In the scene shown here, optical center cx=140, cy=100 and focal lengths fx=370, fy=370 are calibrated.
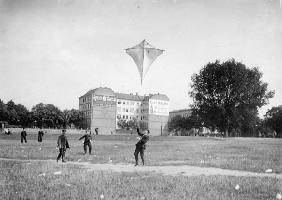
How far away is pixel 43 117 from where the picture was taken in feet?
428

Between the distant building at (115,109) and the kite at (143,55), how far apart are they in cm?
10754

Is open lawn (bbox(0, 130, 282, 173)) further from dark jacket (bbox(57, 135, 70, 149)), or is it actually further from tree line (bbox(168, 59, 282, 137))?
tree line (bbox(168, 59, 282, 137))

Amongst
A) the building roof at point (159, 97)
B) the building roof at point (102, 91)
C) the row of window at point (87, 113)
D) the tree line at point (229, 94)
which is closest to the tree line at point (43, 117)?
the row of window at point (87, 113)

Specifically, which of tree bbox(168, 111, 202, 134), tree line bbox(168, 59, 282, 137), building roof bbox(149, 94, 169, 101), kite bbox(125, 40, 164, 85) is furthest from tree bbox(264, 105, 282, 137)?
kite bbox(125, 40, 164, 85)

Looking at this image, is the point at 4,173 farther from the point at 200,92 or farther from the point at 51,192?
the point at 200,92

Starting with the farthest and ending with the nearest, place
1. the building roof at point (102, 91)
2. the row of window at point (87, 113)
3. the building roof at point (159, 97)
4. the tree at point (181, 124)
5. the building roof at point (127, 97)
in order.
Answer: the building roof at point (159, 97) < the building roof at point (127, 97) < the building roof at point (102, 91) < the row of window at point (87, 113) < the tree at point (181, 124)

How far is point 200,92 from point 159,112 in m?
107

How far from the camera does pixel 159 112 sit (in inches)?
6801

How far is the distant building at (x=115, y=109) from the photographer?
146000mm

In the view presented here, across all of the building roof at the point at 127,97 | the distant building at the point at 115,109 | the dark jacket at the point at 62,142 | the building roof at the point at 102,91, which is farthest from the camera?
the building roof at the point at 127,97

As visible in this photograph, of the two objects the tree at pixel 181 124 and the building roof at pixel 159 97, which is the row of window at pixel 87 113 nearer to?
the tree at pixel 181 124

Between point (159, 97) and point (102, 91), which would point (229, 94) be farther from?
point (159, 97)

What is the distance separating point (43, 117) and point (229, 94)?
3283 inches

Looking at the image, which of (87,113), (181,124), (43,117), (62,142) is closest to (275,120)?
(181,124)
